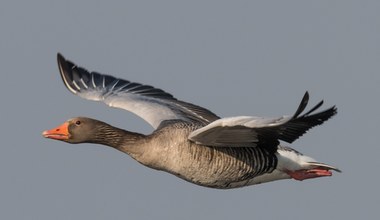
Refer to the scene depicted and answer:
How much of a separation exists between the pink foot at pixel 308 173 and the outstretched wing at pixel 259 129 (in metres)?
1.15

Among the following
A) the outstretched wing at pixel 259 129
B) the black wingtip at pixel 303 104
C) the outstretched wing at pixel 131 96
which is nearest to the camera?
the black wingtip at pixel 303 104

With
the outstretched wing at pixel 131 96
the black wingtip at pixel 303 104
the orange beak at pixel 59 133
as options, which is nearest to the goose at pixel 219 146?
the orange beak at pixel 59 133

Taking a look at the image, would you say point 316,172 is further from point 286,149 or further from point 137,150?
point 137,150

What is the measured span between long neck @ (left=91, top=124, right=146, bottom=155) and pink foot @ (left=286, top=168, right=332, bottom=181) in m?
2.95

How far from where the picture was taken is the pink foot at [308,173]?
18.4 meters

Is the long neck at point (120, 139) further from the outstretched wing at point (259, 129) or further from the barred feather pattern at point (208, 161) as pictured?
the outstretched wing at point (259, 129)

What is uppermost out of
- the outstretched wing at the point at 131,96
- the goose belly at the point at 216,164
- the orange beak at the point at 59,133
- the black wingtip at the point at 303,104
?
the outstretched wing at the point at 131,96

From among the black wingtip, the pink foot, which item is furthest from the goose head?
the black wingtip

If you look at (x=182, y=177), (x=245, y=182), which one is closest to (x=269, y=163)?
(x=245, y=182)

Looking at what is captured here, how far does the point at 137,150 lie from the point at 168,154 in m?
0.56

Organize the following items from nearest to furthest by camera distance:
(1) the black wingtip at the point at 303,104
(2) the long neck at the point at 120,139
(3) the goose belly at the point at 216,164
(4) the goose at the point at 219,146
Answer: (1) the black wingtip at the point at 303,104
(4) the goose at the point at 219,146
(3) the goose belly at the point at 216,164
(2) the long neck at the point at 120,139

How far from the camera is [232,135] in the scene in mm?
16672

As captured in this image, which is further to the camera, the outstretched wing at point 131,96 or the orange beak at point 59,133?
the outstretched wing at point 131,96

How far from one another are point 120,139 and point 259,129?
8.37ft
